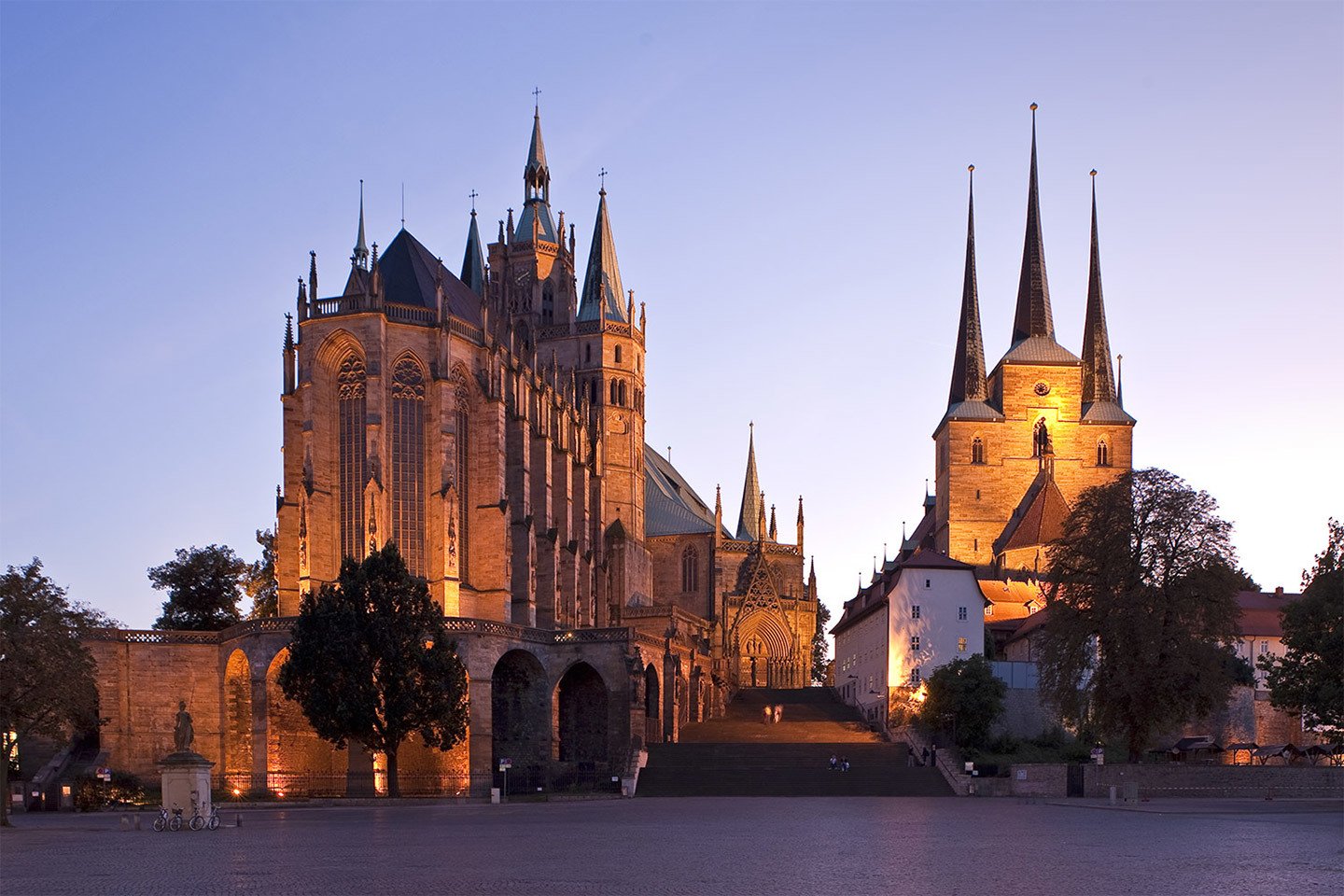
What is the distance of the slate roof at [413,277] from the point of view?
2857 inches

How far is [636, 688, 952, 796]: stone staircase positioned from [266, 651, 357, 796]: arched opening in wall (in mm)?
12136

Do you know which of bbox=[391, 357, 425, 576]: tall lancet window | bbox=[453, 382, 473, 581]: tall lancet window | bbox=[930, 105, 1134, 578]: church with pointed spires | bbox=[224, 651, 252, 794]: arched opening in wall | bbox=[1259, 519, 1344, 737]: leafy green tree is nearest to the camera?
bbox=[1259, 519, 1344, 737]: leafy green tree

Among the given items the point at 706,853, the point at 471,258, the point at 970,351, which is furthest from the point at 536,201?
the point at 706,853

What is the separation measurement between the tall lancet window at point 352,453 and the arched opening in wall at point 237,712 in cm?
694

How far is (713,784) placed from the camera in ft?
194

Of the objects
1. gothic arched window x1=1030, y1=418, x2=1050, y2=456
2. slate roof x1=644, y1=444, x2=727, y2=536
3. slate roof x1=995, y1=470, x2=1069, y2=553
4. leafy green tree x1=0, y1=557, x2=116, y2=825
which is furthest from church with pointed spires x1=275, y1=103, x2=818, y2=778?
gothic arched window x1=1030, y1=418, x2=1050, y2=456

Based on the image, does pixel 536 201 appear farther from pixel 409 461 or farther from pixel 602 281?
pixel 409 461

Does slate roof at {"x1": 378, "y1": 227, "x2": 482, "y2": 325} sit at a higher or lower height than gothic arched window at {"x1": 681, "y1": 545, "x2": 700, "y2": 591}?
higher

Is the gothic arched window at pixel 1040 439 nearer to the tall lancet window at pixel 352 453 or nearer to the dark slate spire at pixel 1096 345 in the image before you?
the dark slate spire at pixel 1096 345

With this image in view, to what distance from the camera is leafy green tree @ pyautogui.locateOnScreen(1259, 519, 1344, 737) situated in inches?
2025

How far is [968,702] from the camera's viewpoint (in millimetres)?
65562

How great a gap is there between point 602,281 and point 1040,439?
32043 millimetres

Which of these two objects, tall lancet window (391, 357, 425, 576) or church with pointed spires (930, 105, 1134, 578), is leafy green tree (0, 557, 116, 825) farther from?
church with pointed spires (930, 105, 1134, 578)

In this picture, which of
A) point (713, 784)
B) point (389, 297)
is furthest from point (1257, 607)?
point (389, 297)
